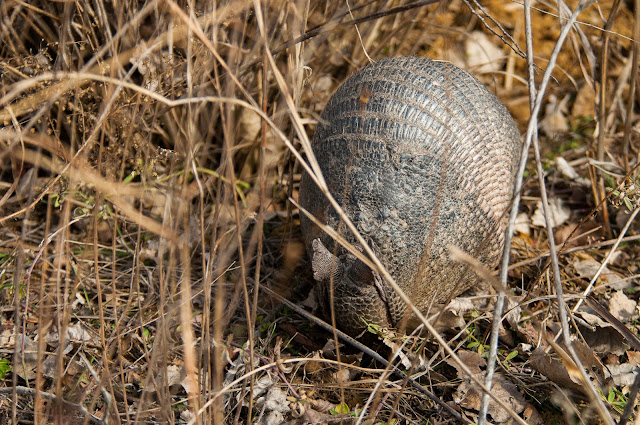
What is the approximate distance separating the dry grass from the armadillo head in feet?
0.55

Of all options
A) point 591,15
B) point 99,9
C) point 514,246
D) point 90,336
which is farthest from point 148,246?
point 591,15

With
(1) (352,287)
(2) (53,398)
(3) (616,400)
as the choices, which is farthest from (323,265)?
(3) (616,400)

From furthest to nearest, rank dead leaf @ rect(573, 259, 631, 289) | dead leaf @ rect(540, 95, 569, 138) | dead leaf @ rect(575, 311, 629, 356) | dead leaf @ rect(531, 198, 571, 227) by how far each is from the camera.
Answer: dead leaf @ rect(540, 95, 569, 138) < dead leaf @ rect(531, 198, 571, 227) < dead leaf @ rect(573, 259, 631, 289) < dead leaf @ rect(575, 311, 629, 356)

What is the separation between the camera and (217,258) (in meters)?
3.22

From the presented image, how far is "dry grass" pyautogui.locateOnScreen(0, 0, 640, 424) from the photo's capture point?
2.31 metres

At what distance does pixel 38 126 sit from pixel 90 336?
1335mm

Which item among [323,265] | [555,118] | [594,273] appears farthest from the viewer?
[555,118]

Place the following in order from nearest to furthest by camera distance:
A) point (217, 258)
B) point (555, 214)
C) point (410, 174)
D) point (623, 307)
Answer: point (410, 174) → point (217, 258) → point (623, 307) → point (555, 214)

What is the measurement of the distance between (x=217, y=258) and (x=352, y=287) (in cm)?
82

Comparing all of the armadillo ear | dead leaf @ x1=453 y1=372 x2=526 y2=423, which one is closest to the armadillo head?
the armadillo ear

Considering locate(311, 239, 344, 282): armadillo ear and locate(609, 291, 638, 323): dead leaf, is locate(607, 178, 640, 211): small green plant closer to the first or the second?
locate(609, 291, 638, 323): dead leaf

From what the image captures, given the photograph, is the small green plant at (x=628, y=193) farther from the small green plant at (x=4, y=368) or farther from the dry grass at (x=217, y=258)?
the small green plant at (x=4, y=368)

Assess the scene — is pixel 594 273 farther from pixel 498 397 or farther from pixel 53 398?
pixel 53 398

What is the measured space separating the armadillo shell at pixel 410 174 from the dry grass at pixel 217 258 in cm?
23
